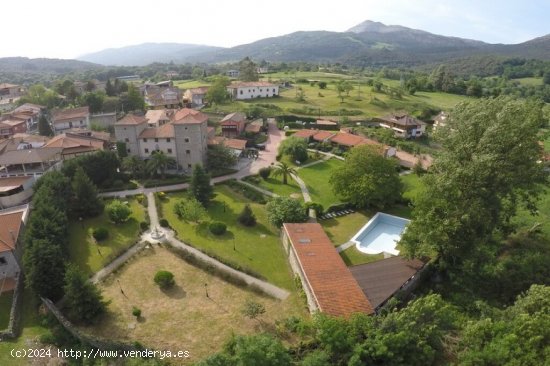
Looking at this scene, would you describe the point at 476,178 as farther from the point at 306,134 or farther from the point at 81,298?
the point at 306,134

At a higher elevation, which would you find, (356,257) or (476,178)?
(476,178)

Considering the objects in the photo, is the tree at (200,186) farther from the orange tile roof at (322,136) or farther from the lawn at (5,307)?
the orange tile roof at (322,136)

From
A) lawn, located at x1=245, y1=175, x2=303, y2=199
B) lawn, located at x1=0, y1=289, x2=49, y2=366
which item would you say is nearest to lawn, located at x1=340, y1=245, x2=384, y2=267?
lawn, located at x1=245, y1=175, x2=303, y2=199

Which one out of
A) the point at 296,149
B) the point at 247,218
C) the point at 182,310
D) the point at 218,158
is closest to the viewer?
the point at 182,310

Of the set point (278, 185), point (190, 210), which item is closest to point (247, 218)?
point (190, 210)

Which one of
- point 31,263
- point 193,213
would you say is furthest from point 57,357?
point 193,213

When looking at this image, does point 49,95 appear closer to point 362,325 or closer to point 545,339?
point 362,325
